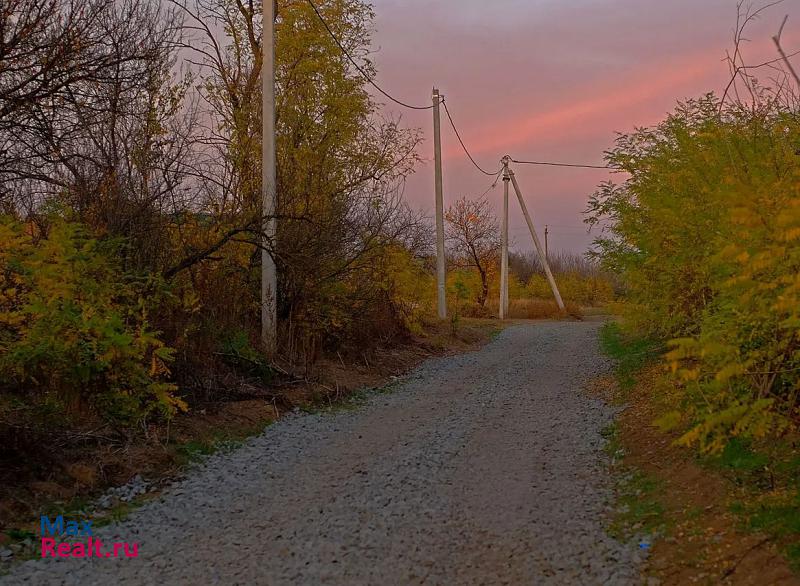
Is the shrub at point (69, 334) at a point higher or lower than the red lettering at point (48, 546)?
higher

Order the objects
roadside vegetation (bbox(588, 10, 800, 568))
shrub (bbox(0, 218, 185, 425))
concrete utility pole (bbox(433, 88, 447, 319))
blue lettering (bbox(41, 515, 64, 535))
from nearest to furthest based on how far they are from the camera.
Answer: roadside vegetation (bbox(588, 10, 800, 568)) → blue lettering (bbox(41, 515, 64, 535)) → shrub (bbox(0, 218, 185, 425)) → concrete utility pole (bbox(433, 88, 447, 319))

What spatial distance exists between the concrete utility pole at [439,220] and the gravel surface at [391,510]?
1558 centimetres

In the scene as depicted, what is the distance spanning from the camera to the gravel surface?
473 cm

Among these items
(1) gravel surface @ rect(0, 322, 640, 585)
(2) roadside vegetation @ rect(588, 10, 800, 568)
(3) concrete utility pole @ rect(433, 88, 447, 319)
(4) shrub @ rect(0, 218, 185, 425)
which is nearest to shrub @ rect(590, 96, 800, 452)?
(2) roadside vegetation @ rect(588, 10, 800, 568)

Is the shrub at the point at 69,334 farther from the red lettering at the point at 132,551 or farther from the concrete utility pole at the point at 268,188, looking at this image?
the concrete utility pole at the point at 268,188

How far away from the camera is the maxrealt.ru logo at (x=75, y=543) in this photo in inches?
204

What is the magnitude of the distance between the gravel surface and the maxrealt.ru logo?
0.35 feet

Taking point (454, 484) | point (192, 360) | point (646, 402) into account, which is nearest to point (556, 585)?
point (454, 484)

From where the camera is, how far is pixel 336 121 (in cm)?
1778

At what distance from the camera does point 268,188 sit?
11.9m

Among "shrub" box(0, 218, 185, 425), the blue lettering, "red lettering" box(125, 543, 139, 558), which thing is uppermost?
"shrub" box(0, 218, 185, 425)

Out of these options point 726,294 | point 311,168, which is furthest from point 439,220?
point 726,294

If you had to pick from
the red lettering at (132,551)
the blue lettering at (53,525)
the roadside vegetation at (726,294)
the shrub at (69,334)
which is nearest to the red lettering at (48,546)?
the blue lettering at (53,525)

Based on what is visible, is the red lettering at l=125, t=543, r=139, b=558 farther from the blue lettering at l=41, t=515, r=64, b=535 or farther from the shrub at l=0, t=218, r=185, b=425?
the shrub at l=0, t=218, r=185, b=425
